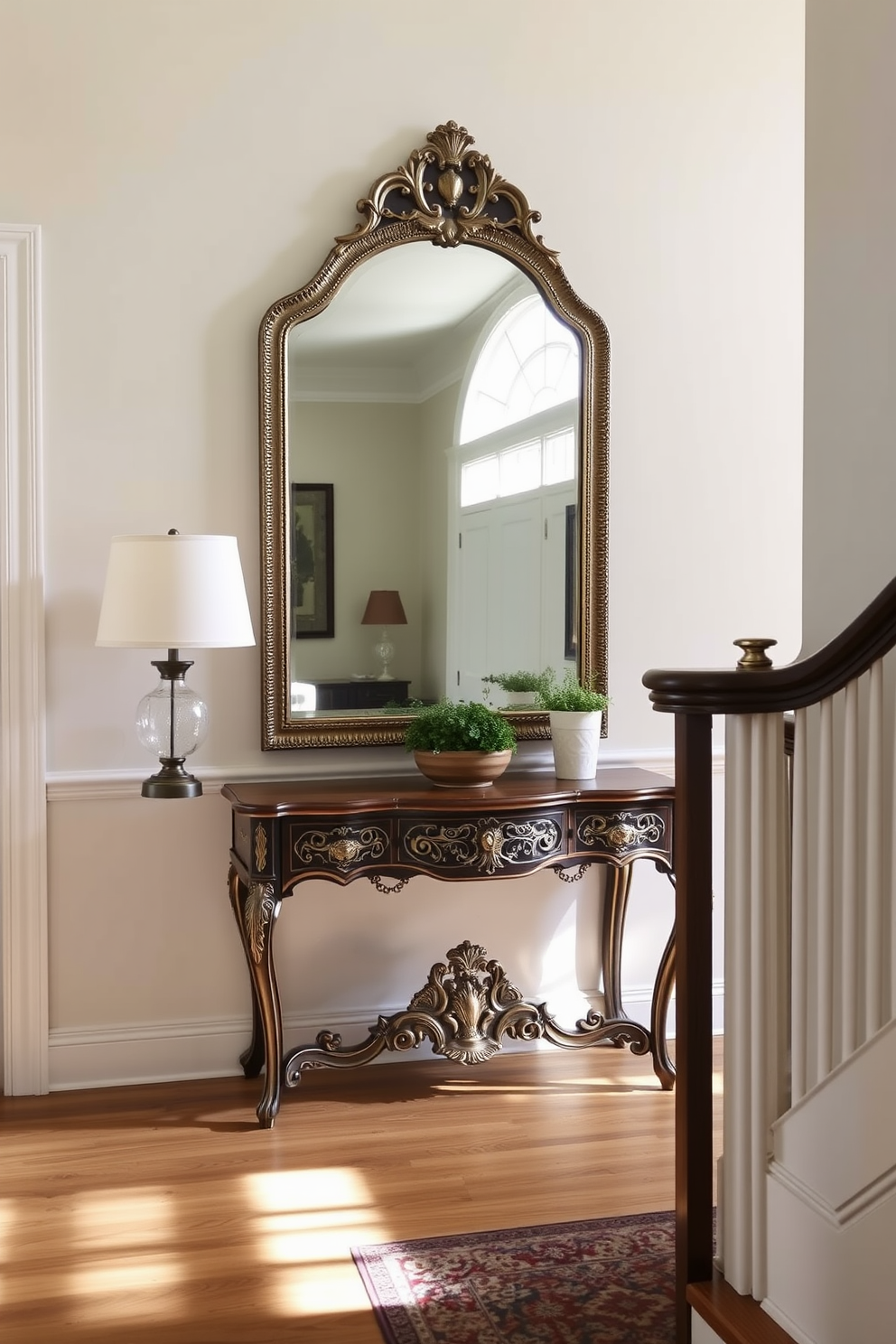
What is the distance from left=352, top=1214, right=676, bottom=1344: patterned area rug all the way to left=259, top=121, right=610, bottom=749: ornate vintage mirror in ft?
4.89

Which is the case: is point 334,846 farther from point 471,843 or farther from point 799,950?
point 799,950

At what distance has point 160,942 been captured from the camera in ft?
11.8

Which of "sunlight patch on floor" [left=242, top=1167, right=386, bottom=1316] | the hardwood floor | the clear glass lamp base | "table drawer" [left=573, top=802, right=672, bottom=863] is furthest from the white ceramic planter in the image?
"sunlight patch on floor" [left=242, top=1167, right=386, bottom=1316]

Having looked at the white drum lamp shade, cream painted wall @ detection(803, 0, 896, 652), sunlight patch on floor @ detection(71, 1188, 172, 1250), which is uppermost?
cream painted wall @ detection(803, 0, 896, 652)

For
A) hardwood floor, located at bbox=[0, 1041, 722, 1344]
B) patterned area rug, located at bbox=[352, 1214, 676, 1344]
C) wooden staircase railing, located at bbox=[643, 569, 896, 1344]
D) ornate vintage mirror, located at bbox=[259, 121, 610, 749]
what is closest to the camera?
wooden staircase railing, located at bbox=[643, 569, 896, 1344]

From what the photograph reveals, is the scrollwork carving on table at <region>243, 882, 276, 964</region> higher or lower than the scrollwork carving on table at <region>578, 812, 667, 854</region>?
lower

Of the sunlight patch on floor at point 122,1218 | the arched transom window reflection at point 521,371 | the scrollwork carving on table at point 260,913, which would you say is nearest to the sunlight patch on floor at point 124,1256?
the sunlight patch on floor at point 122,1218

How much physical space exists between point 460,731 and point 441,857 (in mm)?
352

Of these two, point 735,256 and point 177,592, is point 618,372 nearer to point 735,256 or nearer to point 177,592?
point 735,256

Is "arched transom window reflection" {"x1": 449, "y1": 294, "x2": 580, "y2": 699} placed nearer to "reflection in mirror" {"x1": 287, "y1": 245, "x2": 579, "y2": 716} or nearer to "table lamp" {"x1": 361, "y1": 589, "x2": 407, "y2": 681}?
"reflection in mirror" {"x1": 287, "y1": 245, "x2": 579, "y2": 716}

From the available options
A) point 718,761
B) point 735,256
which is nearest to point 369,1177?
point 718,761

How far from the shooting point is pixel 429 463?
369cm

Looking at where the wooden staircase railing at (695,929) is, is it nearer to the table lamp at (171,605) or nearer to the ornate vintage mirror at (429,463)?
the table lamp at (171,605)

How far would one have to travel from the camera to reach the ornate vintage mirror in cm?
361
